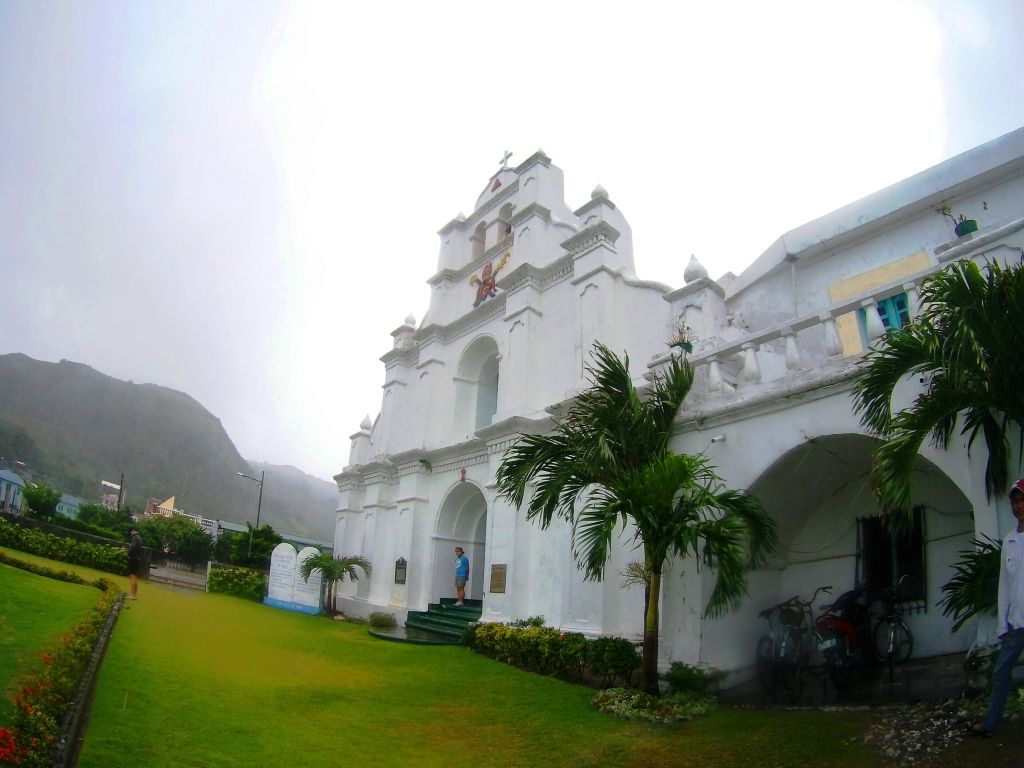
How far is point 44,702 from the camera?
477cm

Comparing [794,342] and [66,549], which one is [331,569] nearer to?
[66,549]

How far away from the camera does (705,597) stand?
877 cm

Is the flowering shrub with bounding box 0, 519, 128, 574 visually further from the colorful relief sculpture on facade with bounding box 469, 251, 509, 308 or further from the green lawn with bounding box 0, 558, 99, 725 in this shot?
the colorful relief sculpture on facade with bounding box 469, 251, 509, 308

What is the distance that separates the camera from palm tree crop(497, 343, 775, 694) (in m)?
7.30

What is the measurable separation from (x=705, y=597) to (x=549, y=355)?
744 centimetres

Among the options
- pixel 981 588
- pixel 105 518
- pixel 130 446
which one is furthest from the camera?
pixel 130 446

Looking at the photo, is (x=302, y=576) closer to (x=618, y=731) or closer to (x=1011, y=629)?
(x=618, y=731)

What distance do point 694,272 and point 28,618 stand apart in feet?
35.4

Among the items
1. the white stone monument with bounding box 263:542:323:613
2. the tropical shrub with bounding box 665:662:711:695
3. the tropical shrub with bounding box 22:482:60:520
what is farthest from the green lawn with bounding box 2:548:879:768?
the tropical shrub with bounding box 22:482:60:520

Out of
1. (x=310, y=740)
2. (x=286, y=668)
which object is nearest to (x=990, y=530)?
(x=310, y=740)

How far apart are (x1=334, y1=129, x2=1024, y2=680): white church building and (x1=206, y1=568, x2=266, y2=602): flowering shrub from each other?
2.49 metres

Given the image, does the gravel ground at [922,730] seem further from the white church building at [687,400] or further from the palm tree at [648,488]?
the palm tree at [648,488]

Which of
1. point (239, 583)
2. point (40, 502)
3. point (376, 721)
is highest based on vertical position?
point (40, 502)

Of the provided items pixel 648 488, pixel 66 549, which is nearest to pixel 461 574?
pixel 648 488
